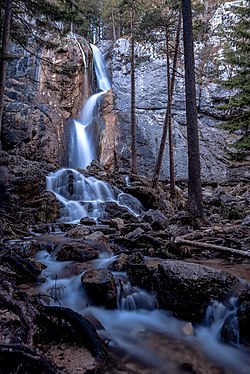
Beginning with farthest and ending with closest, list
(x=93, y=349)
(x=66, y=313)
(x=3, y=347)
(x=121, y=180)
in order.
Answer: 1. (x=121, y=180)
2. (x=66, y=313)
3. (x=93, y=349)
4. (x=3, y=347)

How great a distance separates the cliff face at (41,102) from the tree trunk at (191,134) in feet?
28.5

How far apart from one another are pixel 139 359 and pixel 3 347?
1.42 metres

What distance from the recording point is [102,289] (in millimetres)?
3873

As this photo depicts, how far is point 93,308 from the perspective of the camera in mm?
3775

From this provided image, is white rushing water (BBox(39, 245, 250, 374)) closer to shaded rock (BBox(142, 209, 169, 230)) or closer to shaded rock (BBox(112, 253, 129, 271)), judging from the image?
shaded rock (BBox(112, 253, 129, 271))

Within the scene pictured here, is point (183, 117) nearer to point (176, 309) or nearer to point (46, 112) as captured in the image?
point (46, 112)

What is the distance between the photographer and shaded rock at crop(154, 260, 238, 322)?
351 centimetres

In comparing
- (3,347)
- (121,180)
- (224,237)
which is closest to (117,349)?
(3,347)

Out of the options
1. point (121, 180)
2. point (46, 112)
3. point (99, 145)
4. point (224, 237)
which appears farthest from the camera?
point (99, 145)

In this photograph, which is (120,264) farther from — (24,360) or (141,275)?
(24,360)

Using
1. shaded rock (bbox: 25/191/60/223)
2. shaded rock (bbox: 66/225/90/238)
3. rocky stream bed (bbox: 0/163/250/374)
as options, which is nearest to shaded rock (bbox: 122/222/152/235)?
shaded rock (bbox: 66/225/90/238)

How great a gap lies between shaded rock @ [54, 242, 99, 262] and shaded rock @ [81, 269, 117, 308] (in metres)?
1.26

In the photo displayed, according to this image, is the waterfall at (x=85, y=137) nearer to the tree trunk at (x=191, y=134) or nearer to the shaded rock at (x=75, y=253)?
the tree trunk at (x=191, y=134)

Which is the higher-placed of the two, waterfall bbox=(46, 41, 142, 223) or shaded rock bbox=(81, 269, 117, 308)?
waterfall bbox=(46, 41, 142, 223)
